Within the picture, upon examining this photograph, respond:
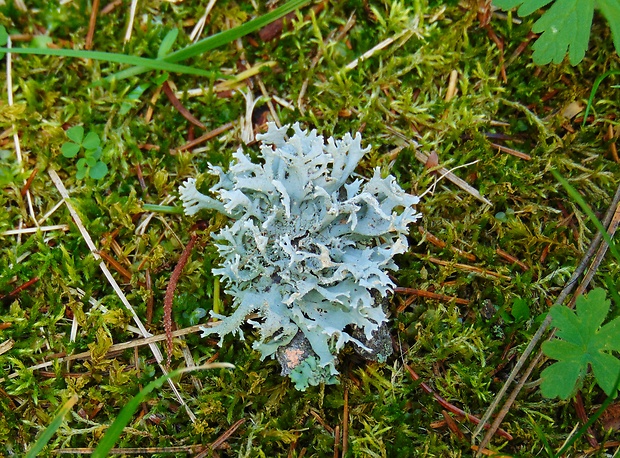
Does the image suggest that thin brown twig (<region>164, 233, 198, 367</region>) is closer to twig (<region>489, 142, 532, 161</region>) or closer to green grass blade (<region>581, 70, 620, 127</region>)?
twig (<region>489, 142, 532, 161</region>)

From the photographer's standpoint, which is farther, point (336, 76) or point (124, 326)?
point (336, 76)

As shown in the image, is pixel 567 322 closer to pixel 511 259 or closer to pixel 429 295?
pixel 511 259

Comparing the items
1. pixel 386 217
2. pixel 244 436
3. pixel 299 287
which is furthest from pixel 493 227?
pixel 244 436

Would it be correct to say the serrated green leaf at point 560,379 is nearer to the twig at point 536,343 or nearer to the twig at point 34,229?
the twig at point 536,343

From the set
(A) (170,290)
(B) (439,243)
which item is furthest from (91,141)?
(B) (439,243)

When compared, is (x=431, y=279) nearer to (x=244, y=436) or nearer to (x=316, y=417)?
(x=316, y=417)
